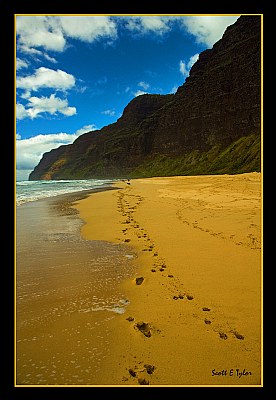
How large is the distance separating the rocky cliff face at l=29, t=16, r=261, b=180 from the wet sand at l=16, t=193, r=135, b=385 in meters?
47.8

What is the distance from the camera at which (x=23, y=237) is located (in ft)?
25.9

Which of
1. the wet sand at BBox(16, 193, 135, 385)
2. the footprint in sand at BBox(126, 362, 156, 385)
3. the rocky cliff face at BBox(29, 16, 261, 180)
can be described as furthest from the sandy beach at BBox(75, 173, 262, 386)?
the rocky cliff face at BBox(29, 16, 261, 180)

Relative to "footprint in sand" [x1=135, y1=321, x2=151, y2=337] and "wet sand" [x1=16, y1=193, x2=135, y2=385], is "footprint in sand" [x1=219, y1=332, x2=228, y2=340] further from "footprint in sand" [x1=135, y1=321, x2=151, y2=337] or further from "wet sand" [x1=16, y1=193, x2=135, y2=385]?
"wet sand" [x1=16, y1=193, x2=135, y2=385]

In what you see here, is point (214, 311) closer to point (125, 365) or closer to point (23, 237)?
point (125, 365)

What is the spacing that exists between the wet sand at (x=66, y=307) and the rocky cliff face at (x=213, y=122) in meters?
47.8

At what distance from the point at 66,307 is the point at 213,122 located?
83020 mm

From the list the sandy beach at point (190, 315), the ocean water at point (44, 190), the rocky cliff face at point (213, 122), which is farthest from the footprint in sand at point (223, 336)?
the rocky cliff face at point (213, 122)

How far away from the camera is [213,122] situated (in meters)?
79.3

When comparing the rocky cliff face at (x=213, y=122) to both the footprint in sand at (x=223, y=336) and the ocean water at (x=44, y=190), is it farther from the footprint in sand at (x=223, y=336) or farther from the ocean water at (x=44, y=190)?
the footprint in sand at (x=223, y=336)

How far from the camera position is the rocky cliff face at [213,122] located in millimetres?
66125

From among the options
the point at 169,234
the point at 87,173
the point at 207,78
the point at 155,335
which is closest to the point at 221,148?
the point at 207,78

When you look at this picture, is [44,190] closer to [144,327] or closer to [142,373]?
[144,327]

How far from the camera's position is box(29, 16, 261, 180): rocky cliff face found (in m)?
66.1

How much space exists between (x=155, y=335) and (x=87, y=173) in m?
154
